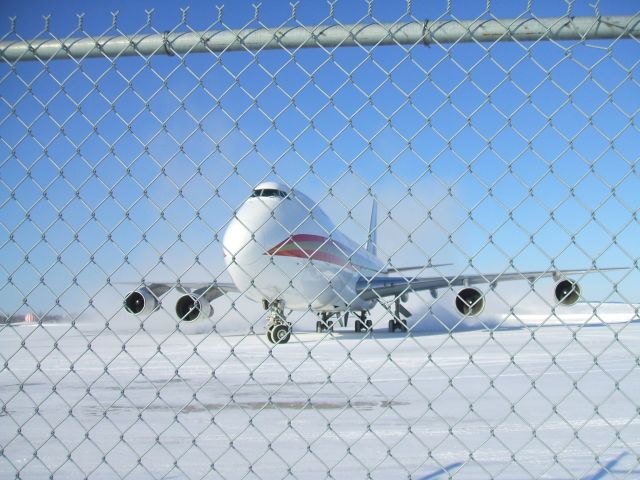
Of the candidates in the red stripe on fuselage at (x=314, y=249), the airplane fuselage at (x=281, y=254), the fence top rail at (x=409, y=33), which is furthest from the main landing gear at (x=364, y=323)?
the red stripe on fuselage at (x=314, y=249)

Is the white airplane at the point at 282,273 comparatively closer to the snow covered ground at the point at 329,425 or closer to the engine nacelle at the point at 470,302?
the engine nacelle at the point at 470,302

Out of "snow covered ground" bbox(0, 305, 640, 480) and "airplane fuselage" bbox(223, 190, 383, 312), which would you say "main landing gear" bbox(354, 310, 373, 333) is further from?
"airplane fuselage" bbox(223, 190, 383, 312)

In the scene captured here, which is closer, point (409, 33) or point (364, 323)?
point (409, 33)

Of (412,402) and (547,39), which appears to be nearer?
(547,39)

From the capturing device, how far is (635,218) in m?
2.46

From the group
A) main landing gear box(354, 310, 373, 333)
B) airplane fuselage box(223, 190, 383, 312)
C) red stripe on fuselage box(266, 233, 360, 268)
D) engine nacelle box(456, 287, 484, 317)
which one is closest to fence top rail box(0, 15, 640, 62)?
main landing gear box(354, 310, 373, 333)

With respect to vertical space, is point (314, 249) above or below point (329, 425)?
above

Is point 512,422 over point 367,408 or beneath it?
over

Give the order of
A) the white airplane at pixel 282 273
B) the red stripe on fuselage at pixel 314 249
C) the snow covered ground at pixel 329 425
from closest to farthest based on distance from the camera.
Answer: the snow covered ground at pixel 329 425
the white airplane at pixel 282 273
the red stripe on fuselage at pixel 314 249

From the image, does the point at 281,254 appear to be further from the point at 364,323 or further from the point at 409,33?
the point at 409,33

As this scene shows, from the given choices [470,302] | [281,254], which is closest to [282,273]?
[281,254]

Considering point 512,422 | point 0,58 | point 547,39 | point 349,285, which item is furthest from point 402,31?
point 349,285

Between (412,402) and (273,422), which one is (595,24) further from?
(412,402)

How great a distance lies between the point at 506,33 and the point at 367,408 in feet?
12.6
